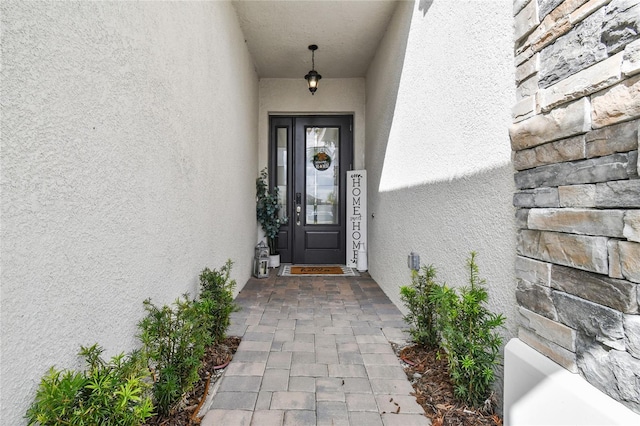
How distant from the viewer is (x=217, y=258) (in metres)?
2.73

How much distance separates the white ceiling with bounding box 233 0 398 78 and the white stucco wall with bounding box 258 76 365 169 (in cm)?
21

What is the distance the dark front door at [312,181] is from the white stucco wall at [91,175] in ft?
9.36

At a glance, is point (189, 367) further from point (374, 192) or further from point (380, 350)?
point (374, 192)

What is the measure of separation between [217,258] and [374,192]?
7.12 feet

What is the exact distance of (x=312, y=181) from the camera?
16.7 feet

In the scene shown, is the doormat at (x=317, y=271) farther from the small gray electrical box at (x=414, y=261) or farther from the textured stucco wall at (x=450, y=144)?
the small gray electrical box at (x=414, y=261)

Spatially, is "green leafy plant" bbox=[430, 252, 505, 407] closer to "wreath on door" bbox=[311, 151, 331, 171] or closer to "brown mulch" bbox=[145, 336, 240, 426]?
"brown mulch" bbox=[145, 336, 240, 426]

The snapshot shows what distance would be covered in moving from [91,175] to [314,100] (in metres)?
4.20

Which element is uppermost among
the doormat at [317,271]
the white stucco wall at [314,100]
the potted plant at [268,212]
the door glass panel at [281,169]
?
the white stucco wall at [314,100]

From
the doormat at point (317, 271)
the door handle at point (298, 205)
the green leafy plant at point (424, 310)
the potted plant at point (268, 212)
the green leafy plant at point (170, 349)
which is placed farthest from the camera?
the door handle at point (298, 205)

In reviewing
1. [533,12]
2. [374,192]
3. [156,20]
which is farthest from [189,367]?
[374,192]

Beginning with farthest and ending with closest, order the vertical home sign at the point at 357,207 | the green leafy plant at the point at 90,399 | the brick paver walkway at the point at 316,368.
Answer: the vertical home sign at the point at 357,207 → the brick paver walkway at the point at 316,368 → the green leafy plant at the point at 90,399

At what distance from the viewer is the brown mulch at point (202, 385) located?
4.55 feet

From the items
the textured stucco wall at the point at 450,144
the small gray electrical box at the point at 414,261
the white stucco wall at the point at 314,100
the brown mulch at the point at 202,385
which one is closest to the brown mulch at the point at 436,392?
the textured stucco wall at the point at 450,144
